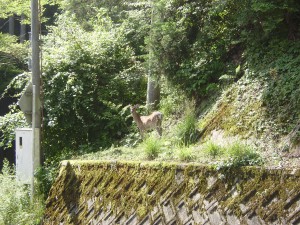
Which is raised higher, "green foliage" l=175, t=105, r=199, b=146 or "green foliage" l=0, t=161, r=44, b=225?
"green foliage" l=175, t=105, r=199, b=146

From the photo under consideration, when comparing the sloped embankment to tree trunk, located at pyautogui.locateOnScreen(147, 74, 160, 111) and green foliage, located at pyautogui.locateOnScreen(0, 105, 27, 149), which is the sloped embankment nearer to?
tree trunk, located at pyautogui.locateOnScreen(147, 74, 160, 111)

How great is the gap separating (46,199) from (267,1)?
5.58 meters

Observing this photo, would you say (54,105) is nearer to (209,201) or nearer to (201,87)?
(201,87)

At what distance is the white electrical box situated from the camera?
8492mm

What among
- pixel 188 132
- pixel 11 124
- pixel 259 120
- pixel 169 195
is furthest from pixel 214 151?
pixel 11 124

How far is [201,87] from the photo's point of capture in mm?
8555

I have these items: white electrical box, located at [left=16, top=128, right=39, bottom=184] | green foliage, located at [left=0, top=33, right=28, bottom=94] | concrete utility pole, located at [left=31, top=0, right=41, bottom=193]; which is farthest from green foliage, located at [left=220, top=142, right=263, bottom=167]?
green foliage, located at [left=0, top=33, right=28, bottom=94]

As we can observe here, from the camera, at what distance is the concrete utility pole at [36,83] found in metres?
8.41

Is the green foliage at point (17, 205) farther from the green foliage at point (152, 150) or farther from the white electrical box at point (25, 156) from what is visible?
the green foliage at point (152, 150)

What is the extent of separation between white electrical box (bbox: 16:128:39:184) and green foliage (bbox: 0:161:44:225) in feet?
0.78

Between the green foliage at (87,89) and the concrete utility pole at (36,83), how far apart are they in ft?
3.76

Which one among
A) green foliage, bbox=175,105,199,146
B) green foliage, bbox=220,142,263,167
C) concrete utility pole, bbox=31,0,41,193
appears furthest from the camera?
concrete utility pole, bbox=31,0,41,193

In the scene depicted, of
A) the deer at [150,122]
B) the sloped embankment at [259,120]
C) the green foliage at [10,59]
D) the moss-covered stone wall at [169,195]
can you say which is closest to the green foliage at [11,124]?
the moss-covered stone wall at [169,195]

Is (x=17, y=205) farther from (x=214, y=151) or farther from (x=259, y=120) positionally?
(x=259, y=120)
